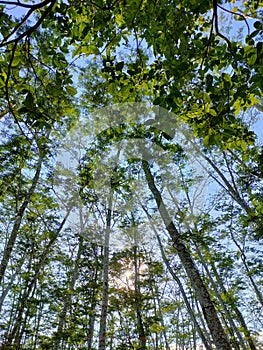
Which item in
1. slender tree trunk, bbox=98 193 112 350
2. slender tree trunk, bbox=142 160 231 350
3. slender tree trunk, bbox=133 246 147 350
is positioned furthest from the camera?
slender tree trunk, bbox=133 246 147 350

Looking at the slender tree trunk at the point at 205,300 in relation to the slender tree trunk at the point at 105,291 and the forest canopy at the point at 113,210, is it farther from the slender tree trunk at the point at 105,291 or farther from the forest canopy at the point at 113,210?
the slender tree trunk at the point at 105,291

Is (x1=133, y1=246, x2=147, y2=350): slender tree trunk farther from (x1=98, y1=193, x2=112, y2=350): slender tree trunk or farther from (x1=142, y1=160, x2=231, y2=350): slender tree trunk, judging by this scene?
(x1=142, y1=160, x2=231, y2=350): slender tree trunk

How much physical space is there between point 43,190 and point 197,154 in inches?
205

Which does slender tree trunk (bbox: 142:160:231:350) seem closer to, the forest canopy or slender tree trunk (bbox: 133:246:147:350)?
the forest canopy

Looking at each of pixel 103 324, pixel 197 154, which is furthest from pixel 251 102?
pixel 197 154

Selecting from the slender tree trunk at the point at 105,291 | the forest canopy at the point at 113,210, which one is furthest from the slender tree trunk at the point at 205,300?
the slender tree trunk at the point at 105,291

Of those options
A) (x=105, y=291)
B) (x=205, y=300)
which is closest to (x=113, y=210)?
(x=105, y=291)

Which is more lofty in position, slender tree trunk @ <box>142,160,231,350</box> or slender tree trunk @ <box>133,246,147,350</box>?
slender tree trunk @ <box>133,246,147,350</box>

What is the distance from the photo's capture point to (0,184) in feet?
18.1

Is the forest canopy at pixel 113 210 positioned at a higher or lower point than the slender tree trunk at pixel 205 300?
higher

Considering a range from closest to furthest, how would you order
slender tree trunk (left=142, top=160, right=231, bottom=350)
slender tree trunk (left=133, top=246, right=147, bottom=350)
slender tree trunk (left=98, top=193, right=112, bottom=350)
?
slender tree trunk (left=142, top=160, right=231, bottom=350)
slender tree trunk (left=98, top=193, right=112, bottom=350)
slender tree trunk (left=133, top=246, right=147, bottom=350)

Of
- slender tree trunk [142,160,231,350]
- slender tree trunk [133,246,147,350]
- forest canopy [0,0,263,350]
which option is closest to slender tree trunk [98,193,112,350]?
forest canopy [0,0,263,350]

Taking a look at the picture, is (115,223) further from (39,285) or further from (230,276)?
(230,276)

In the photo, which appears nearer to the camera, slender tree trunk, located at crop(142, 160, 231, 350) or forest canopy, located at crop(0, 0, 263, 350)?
slender tree trunk, located at crop(142, 160, 231, 350)
